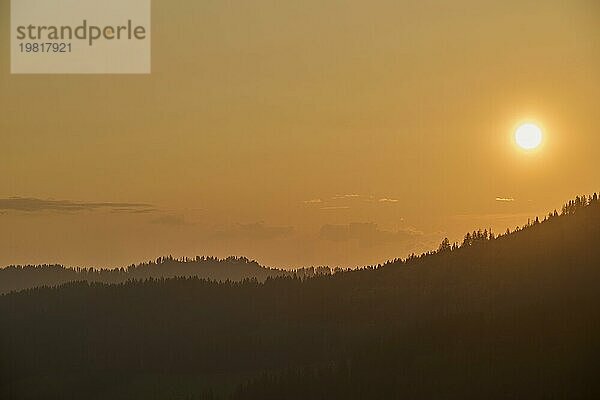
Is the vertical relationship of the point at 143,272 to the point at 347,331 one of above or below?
above

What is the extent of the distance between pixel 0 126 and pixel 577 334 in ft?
9.33

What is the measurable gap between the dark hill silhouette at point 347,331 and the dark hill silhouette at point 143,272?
0.12 ft

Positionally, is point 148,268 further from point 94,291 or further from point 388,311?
point 388,311

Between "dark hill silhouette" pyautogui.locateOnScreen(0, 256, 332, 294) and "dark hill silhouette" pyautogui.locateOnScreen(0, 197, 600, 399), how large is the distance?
0.04 m

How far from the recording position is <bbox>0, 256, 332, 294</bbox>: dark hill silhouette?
209 inches

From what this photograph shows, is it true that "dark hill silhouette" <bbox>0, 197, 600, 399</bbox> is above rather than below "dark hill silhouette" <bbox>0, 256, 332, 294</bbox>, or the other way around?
below

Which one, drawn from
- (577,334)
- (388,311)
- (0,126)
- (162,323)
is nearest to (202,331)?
(162,323)

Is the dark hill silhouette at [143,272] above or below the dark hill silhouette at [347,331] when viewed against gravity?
above

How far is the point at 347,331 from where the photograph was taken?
5.32 m

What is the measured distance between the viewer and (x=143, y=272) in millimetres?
5312

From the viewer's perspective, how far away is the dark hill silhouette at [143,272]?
209 inches

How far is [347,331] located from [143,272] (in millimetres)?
985

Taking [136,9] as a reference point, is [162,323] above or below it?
below

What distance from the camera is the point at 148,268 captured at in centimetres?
532
